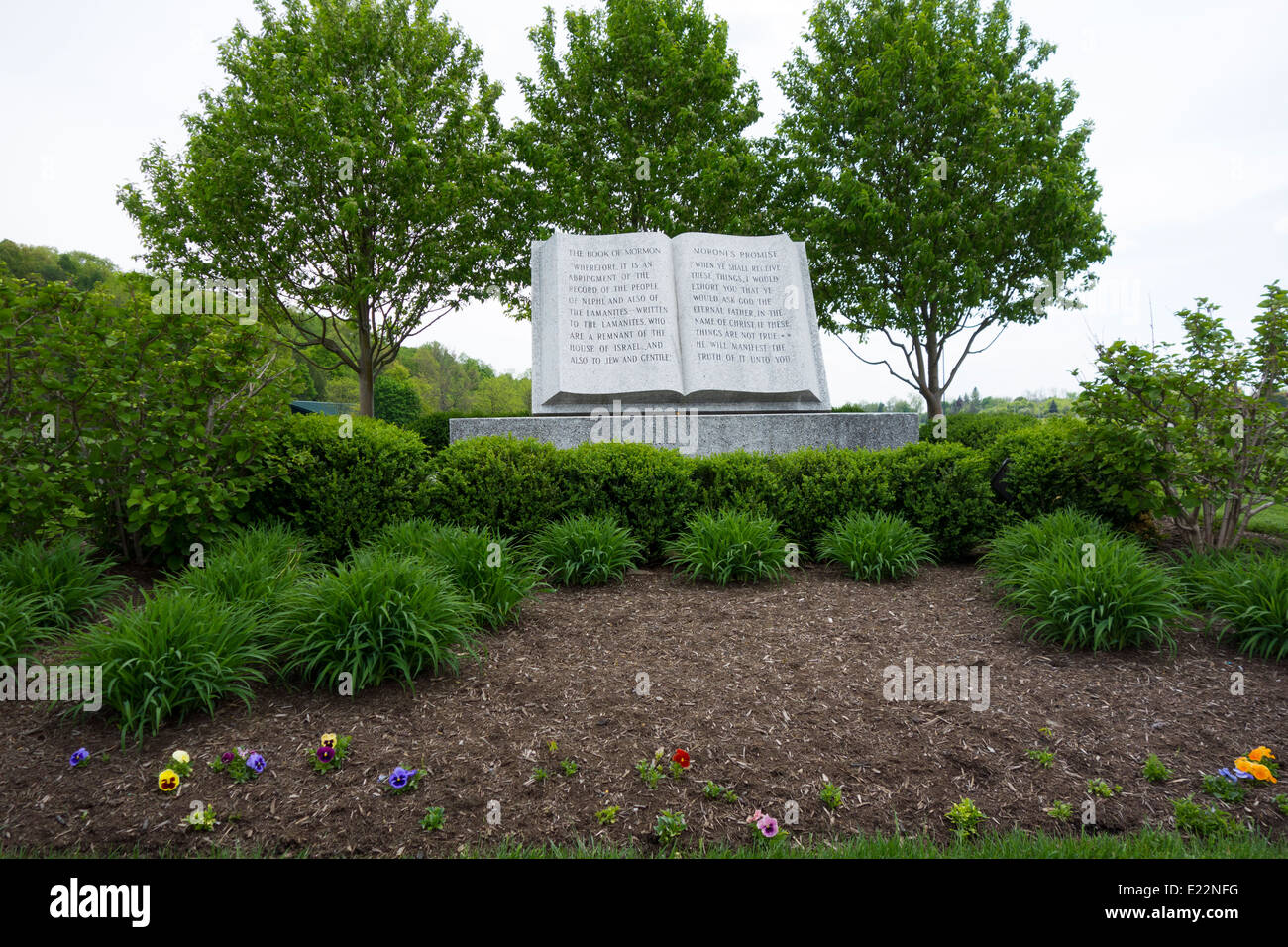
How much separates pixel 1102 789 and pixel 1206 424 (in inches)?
158

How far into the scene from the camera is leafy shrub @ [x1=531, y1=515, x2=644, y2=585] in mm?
5230

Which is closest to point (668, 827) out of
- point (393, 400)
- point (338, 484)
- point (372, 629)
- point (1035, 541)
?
point (372, 629)

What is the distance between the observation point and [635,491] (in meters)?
5.96

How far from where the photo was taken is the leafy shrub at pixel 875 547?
5.45 metres

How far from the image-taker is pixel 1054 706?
3.61 m

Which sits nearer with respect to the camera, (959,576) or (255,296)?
(959,576)

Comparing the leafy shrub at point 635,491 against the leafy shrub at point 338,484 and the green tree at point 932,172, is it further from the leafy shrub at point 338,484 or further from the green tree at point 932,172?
the green tree at point 932,172

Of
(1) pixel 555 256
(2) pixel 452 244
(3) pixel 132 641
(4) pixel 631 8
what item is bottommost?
(3) pixel 132 641

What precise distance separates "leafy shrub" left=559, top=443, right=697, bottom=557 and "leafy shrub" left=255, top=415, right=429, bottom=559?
128 cm

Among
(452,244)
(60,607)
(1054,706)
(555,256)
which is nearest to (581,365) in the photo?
(555,256)

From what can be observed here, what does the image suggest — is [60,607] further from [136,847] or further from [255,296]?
[255,296]

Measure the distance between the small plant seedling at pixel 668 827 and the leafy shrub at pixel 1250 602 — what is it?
3715 millimetres

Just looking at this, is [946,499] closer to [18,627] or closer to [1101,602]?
[1101,602]

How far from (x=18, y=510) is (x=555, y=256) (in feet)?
20.9
